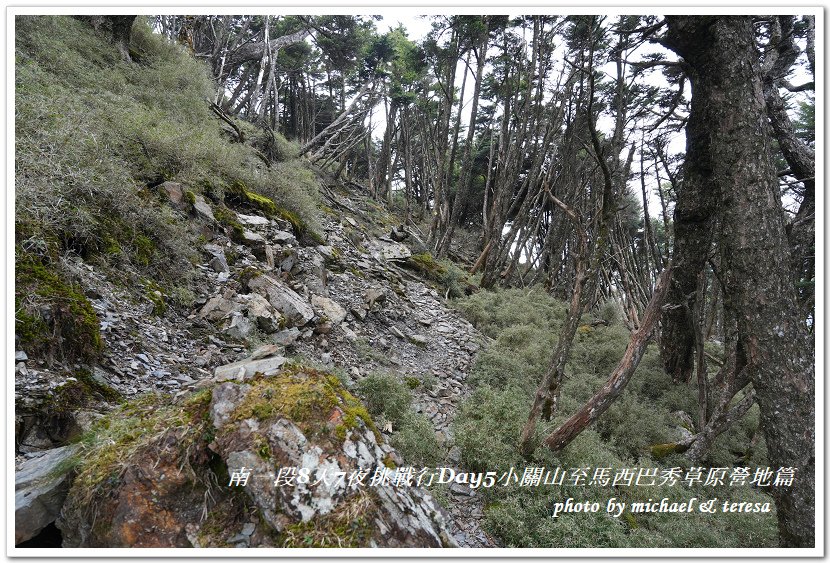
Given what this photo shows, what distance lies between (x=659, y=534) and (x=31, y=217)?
629 centimetres

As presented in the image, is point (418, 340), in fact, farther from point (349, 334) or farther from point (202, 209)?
point (202, 209)

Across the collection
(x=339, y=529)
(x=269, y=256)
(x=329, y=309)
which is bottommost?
(x=339, y=529)

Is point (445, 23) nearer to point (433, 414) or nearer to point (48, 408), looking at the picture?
point (433, 414)

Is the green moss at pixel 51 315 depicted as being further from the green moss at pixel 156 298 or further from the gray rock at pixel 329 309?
the gray rock at pixel 329 309

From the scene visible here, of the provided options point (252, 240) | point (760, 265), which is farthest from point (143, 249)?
point (760, 265)

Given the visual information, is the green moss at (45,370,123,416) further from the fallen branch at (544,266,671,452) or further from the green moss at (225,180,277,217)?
the green moss at (225,180,277,217)

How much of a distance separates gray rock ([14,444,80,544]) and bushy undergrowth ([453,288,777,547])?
309 cm

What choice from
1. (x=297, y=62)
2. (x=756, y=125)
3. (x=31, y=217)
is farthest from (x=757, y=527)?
(x=297, y=62)

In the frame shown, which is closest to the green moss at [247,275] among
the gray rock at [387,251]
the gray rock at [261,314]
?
the gray rock at [261,314]

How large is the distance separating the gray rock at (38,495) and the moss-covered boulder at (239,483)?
0.28 ft

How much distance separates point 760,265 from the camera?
3.44 metres

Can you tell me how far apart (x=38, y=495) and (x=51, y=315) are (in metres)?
1.37

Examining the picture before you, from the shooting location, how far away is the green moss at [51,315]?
2.83 meters

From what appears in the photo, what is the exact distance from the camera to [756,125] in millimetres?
3576
